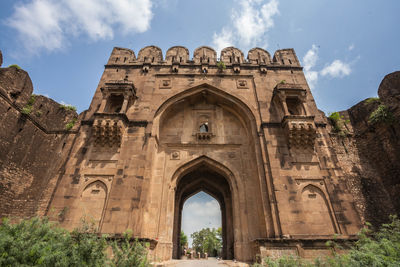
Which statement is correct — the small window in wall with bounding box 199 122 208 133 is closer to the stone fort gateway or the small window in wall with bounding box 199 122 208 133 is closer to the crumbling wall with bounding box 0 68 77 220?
the stone fort gateway

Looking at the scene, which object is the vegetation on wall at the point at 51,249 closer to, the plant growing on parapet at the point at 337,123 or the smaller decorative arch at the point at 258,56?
the smaller decorative arch at the point at 258,56

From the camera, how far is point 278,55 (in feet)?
47.4

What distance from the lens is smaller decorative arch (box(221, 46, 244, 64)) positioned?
14.1 meters

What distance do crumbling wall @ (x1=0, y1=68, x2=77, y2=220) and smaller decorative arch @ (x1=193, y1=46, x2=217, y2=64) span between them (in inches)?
376

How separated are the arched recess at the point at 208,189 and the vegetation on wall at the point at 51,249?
6065 millimetres

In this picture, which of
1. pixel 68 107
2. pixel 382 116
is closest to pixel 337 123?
pixel 382 116

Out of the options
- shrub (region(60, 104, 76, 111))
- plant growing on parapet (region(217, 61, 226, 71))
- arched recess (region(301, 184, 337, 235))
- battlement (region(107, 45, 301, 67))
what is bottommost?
arched recess (region(301, 184, 337, 235))

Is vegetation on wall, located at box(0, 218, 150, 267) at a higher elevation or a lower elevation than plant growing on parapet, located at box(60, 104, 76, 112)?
lower

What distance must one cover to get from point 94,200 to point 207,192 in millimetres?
7926

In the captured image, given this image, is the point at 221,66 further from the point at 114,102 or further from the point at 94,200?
the point at 94,200

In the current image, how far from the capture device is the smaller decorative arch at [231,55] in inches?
556

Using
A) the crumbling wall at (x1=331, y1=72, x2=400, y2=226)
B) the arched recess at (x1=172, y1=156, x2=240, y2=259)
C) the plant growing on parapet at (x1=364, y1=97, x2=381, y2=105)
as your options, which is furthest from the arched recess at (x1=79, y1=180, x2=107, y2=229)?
the plant growing on parapet at (x1=364, y1=97, x2=381, y2=105)

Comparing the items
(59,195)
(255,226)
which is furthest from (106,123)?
(255,226)

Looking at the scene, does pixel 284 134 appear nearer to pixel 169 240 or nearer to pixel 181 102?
pixel 181 102
